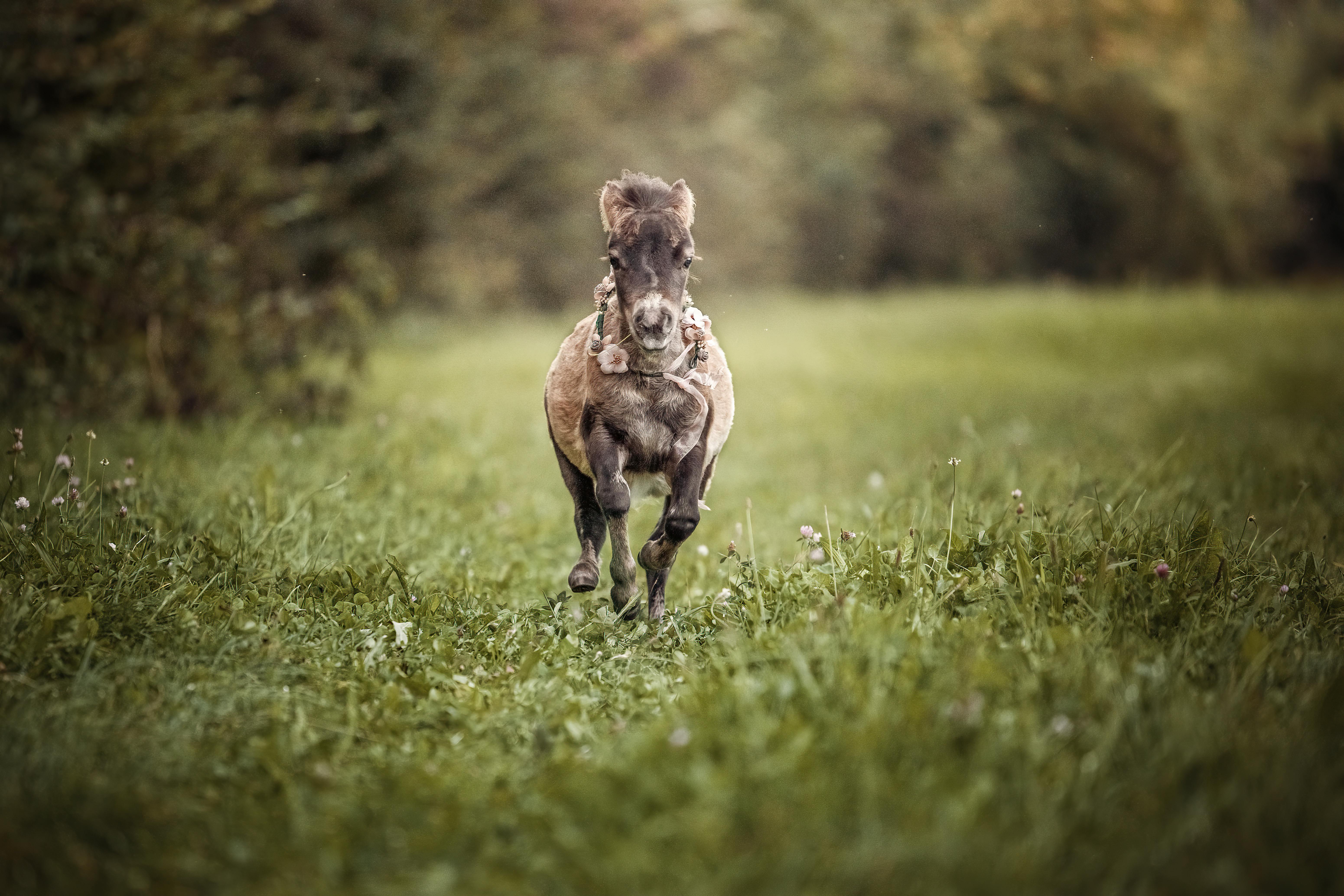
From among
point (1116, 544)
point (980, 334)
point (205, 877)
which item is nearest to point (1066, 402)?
point (980, 334)

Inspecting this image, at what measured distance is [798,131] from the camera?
27797mm

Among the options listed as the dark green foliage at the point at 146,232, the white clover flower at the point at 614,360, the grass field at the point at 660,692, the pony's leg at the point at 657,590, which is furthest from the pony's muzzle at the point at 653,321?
the dark green foliage at the point at 146,232

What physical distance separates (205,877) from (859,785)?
4.91 ft

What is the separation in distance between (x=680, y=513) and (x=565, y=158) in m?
15.9

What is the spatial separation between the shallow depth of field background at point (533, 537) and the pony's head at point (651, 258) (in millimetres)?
935

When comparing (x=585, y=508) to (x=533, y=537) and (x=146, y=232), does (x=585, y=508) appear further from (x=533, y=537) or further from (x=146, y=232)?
(x=146, y=232)

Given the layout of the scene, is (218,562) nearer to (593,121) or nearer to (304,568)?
(304,568)

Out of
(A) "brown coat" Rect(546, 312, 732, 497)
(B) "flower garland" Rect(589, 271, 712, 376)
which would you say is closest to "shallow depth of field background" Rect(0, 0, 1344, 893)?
(A) "brown coat" Rect(546, 312, 732, 497)

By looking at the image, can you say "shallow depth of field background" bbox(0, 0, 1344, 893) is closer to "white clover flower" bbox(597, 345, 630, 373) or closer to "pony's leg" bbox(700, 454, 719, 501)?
"pony's leg" bbox(700, 454, 719, 501)

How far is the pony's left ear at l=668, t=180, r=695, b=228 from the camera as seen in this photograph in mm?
3656

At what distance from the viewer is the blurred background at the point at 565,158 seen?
7453mm

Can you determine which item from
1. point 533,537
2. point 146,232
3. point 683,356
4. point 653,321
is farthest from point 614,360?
point 146,232

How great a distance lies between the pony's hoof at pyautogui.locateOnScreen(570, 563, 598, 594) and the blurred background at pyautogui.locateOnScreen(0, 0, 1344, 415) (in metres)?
4.97

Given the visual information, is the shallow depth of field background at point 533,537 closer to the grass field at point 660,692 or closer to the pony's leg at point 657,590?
the grass field at point 660,692
